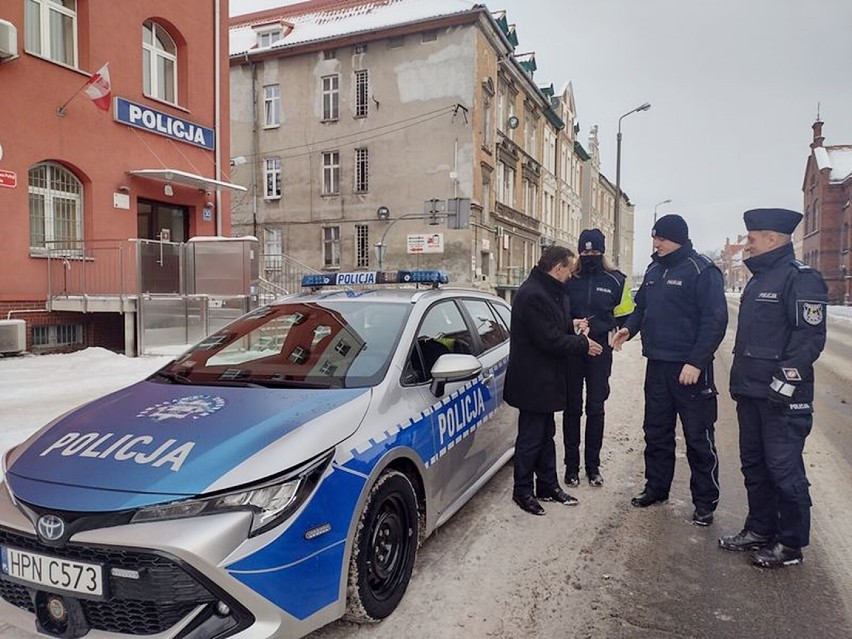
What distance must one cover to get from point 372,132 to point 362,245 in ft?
16.0

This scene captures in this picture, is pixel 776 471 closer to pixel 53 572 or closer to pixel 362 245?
pixel 53 572

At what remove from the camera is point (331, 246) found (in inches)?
1065

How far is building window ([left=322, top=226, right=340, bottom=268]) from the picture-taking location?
88.4ft

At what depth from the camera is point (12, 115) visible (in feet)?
34.7

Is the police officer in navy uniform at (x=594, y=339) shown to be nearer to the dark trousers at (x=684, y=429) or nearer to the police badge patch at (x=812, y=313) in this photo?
the dark trousers at (x=684, y=429)

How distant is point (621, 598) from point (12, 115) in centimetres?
1217

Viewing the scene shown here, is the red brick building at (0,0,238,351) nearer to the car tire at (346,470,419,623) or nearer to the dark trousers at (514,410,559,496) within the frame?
the dark trousers at (514,410,559,496)

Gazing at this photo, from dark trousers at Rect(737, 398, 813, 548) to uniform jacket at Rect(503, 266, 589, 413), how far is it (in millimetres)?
1095

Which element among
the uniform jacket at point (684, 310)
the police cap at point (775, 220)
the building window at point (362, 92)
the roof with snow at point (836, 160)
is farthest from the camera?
the roof with snow at point (836, 160)

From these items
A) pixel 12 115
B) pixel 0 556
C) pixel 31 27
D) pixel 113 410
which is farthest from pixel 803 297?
pixel 31 27

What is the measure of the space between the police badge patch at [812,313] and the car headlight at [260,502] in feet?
8.99

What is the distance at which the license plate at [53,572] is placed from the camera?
2107 millimetres

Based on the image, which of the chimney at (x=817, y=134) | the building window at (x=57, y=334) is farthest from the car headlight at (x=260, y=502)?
the chimney at (x=817, y=134)

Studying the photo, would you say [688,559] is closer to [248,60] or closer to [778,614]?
[778,614]
